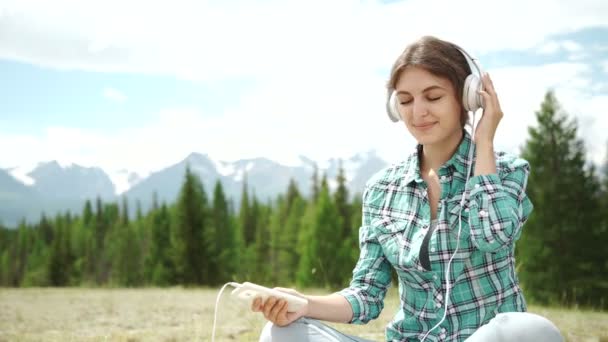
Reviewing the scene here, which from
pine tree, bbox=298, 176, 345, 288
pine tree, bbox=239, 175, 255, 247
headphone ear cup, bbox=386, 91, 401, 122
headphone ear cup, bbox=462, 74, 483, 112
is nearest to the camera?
headphone ear cup, bbox=462, 74, 483, 112

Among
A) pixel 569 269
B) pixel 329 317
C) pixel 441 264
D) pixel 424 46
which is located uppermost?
pixel 424 46

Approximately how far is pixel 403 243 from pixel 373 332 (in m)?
2.72

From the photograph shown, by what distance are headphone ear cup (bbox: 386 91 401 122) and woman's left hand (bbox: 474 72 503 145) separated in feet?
1.29

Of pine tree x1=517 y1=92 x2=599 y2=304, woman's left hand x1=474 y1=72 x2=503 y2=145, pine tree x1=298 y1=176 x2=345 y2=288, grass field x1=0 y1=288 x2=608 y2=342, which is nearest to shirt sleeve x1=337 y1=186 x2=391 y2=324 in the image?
woman's left hand x1=474 y1=72 x2=503 y2=145

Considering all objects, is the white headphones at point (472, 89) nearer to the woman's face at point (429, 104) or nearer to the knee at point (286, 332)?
the woman's face at point (429, 104)

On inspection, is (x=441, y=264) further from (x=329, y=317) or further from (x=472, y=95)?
(x=472, y=95)

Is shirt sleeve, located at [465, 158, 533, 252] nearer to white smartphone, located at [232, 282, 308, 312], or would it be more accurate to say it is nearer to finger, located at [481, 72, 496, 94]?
finger, located at [481, 72, 496, 94]

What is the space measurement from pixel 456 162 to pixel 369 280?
705mm

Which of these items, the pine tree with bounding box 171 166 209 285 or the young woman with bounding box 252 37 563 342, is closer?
the young woman with bounding box 252 37 563 342

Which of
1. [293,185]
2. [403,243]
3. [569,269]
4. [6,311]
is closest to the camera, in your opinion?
[403,243]

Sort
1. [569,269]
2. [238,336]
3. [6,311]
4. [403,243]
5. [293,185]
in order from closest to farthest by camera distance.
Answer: [403,243] < [238,336] < [6,311] < [569,269] < [293,185]

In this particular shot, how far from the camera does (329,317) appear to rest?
9.32 feet

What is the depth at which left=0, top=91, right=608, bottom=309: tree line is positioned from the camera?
Result: 2611 cm

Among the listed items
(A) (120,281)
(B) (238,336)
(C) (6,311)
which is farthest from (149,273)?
(B) (238,336)
